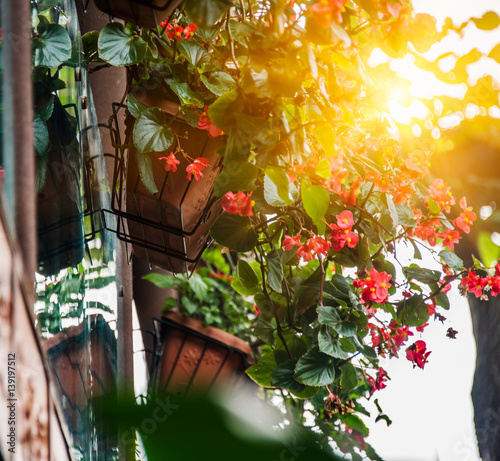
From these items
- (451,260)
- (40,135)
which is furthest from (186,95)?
(451,260)

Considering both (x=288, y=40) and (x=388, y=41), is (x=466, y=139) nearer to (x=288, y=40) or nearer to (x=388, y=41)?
(x=388, y=41)

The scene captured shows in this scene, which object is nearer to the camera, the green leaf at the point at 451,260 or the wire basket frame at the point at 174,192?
the wire basket frame at the point at 174,192

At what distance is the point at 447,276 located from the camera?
107 cm

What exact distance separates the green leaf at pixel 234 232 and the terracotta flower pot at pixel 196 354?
0.97 meters

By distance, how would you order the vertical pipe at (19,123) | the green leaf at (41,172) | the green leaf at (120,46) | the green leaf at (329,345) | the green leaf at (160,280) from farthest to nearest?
the green leaf at (160,280) → the green leaf at (329,345) → the green leaf at (120,46) → the green leaf at (41,172) → the vertical pipe at (19,123)

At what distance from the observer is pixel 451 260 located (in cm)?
105

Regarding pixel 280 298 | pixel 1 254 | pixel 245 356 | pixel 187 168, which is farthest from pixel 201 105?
pixel 245 356

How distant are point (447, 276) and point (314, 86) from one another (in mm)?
581

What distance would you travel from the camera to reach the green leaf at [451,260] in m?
1.04

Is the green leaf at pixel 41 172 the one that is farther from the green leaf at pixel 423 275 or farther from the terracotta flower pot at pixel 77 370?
the green leaf at pixel 423 275

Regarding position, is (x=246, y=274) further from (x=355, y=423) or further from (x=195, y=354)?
(x=195, y=354)

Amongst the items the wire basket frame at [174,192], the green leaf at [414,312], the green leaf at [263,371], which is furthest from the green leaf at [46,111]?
the green leaf at [414,312]

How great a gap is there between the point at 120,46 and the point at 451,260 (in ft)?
2.45

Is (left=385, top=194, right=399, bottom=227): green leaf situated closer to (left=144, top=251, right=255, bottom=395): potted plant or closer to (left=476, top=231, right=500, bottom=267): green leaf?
(left=476, top=231, right=500, bottom=267): green leaf
